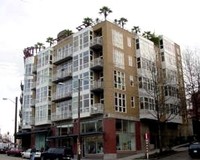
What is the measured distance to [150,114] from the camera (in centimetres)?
5069

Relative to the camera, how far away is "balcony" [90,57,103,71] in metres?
47.9

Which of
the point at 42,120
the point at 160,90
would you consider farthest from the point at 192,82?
the point at 42,120

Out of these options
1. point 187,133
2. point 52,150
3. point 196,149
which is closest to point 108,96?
point 52,150

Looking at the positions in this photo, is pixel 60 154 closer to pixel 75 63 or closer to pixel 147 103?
pixel 75 63

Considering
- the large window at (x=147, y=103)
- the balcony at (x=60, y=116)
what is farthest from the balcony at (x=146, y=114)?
the balcony at (x=60, y=116)

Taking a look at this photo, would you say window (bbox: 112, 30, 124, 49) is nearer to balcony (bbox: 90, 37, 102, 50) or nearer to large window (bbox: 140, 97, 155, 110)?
balcony (bbox: 90, 37, 102, 50)

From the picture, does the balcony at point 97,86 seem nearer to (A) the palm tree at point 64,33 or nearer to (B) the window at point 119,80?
(B) the window at point 119,80

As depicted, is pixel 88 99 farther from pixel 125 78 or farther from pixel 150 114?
pixel 150 114

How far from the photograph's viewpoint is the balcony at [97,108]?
4594cm

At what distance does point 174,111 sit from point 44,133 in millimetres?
21921

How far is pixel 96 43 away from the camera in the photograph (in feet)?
160

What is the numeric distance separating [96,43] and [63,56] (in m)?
9.57

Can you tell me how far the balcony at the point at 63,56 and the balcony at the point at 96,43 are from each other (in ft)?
18.5

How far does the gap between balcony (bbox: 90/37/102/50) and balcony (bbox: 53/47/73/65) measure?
18.5 feet
